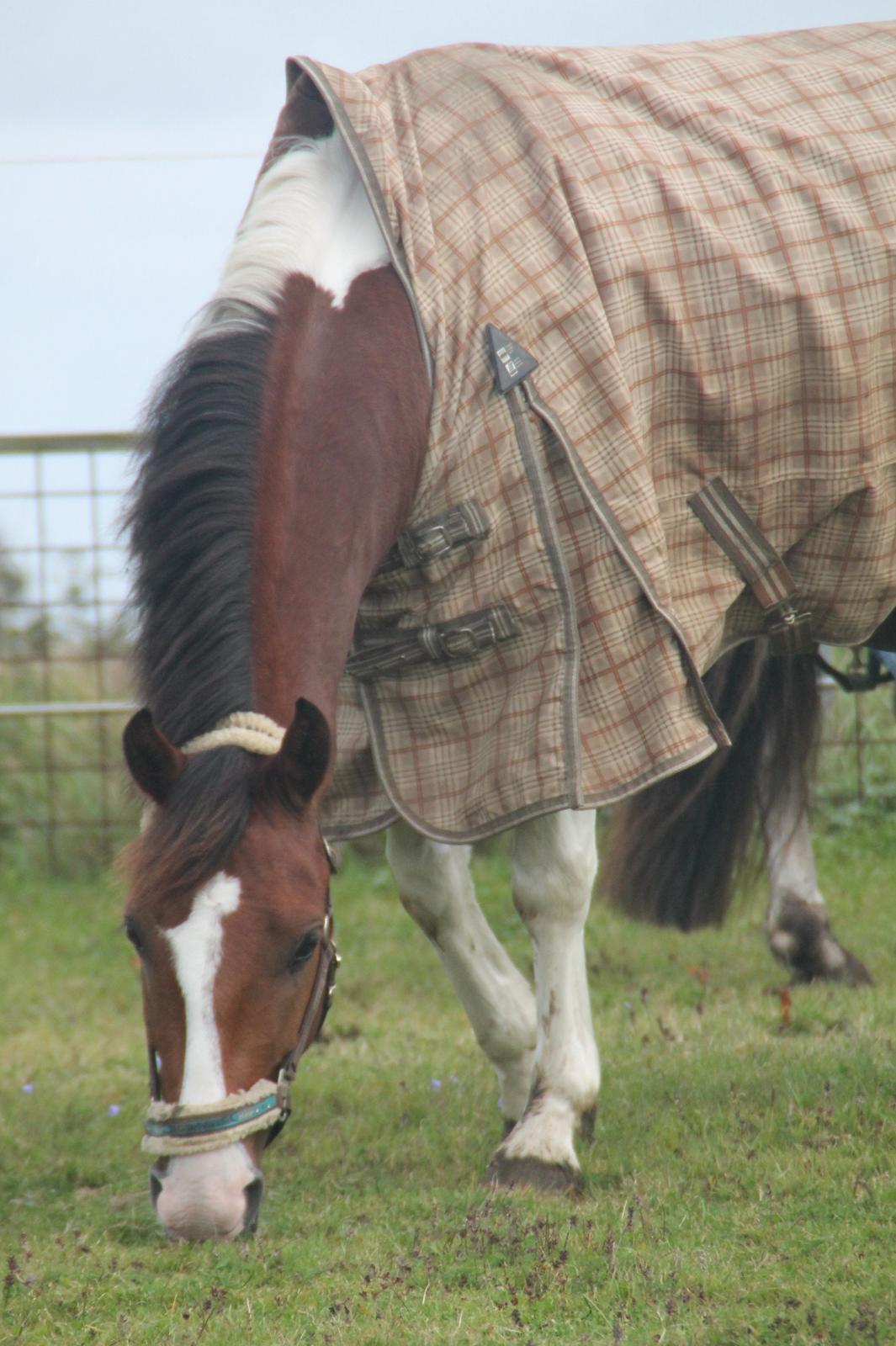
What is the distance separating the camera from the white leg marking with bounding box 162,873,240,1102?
2.24 m

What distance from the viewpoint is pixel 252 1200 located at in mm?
2314

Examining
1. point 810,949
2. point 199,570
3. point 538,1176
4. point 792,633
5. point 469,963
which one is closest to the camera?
point 199,570

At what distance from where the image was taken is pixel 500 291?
2.79m

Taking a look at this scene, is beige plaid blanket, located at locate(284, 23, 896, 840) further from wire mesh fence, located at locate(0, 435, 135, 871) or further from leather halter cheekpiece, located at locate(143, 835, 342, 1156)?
wire mesh fence, located at locate(0, 435, 135, 871)

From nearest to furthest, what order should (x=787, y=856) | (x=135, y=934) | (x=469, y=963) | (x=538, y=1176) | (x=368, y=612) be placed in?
(x=135, y=934) → (x=538, y=1176) → (x=368, y=612) → (x=469, y=963) → (x=787, y=856)

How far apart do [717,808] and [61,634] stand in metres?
3.48

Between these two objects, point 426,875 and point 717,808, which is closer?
point 426,875

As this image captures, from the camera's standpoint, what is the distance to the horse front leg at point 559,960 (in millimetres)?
2979

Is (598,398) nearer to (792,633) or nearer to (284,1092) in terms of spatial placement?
(792,633)

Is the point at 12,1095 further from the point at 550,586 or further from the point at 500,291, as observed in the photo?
the point at 500,291

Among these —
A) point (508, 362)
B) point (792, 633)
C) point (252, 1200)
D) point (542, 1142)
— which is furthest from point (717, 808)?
point (252, 1200)

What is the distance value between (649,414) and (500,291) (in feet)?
1.26

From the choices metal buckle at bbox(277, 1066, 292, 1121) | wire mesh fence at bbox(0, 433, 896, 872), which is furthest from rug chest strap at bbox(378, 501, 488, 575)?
wire mesh fence at bbox(0, 433, 896, 872)

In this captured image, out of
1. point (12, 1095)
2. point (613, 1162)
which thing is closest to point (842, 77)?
point (613, 1162)
